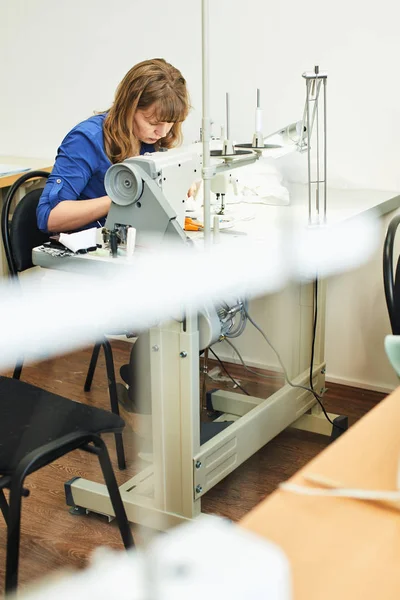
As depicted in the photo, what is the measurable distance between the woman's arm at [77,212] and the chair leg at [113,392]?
347mm

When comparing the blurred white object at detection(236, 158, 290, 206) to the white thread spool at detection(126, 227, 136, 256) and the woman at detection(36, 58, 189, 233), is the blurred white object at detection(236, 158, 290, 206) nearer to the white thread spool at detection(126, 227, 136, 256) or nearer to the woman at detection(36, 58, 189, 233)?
the woman at detection(36, 58, 189, 233)

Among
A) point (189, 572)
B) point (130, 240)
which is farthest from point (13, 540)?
point (189, 572)

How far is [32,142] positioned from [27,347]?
0.97m

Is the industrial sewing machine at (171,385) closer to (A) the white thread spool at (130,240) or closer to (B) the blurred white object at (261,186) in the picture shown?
(A) the white thread spool at (130,240)

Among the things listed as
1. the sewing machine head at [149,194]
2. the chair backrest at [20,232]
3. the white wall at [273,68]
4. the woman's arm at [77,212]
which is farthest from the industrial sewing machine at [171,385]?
the white wall at [273,68]

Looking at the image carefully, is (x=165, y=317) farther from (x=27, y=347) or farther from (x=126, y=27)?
(x=126, y=27)

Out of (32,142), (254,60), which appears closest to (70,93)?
(32,142)

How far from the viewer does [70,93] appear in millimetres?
3307

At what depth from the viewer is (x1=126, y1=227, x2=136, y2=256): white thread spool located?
5.61 feet

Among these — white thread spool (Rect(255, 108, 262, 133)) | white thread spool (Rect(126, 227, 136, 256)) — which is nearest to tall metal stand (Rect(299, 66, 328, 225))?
white thread spool (Rect(255, 108, 262, 133))

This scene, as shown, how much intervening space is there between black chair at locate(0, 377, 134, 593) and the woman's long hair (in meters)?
0.85

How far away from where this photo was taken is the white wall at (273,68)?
2561mm

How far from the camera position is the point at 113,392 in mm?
2193

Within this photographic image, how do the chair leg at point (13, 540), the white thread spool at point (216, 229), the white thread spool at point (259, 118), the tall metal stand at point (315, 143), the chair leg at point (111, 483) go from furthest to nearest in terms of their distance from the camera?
the tall metal stand at point (315, 143), the white thread spool at point (259, 118), the white thread spool at point (216, 229), the chair leg at point (111, 483), the chair leg at point (13, 540)
